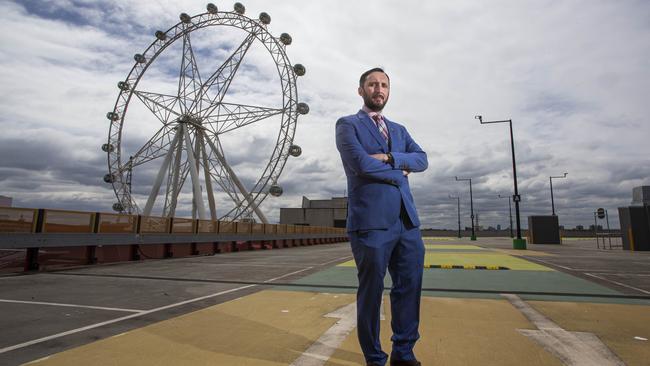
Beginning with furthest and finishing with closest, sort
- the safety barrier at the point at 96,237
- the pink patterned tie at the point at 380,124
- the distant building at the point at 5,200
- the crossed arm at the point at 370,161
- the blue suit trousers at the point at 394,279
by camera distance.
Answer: the distant building at the point at 5,200 < the safety barrier at the point at 96,237 < the pink patterned tie at the point at 380,124 < the crossed arm at the point at 370,161 < the blue suit trousers at the point at 394,279

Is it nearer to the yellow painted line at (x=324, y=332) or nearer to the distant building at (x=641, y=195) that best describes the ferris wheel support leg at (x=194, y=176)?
the yellow painted line at (x=324, y=332)

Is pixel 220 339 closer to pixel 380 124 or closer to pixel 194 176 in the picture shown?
pixel 380 124

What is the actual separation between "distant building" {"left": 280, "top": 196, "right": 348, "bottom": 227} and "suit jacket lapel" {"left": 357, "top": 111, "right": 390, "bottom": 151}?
85472mm

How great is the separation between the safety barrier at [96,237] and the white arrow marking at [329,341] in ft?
30.4

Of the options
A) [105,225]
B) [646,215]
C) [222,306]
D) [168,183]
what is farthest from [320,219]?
[222,306]

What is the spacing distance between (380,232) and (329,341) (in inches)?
56.8

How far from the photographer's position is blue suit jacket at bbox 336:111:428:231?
2465 mm

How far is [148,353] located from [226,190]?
2744 centimetres

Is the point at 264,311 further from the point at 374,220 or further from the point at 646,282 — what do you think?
the point at 646,282

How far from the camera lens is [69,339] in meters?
3.38

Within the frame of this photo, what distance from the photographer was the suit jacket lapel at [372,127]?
2.74 meters

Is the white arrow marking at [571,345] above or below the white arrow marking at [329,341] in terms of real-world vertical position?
above

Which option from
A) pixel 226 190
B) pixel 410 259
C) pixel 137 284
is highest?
pixel 226 190

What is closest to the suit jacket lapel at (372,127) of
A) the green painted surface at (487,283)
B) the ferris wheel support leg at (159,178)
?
the green painted surface at (487,283)
